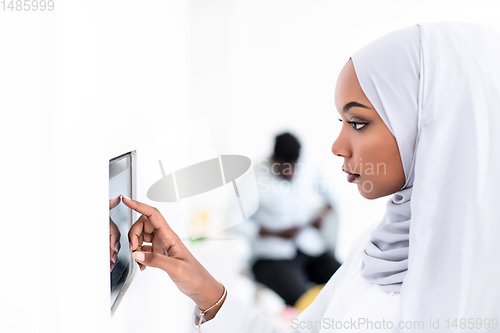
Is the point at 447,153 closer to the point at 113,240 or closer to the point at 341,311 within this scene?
the point at 341,311

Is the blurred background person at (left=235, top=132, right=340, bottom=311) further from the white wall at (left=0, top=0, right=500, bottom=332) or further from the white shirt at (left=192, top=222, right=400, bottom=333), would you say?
the white shirt at (left=192, top=222, right=400, bottom=333)

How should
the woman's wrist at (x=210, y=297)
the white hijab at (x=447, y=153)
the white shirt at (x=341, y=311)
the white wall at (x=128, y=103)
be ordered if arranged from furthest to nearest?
the woman's wrist at (x=210, y=297) → the white shirt at (x=341, y=311) → the white hijab at (x=447, y=153) → the white wall at (x=128, y=103)

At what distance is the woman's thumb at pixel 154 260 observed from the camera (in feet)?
1.98

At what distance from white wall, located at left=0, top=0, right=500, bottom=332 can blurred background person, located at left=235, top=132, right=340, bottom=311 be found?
0.11 metres

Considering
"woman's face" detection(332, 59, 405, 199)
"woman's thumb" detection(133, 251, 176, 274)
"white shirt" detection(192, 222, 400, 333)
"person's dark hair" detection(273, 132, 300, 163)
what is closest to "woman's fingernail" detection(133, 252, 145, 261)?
"woman's thumb" detection(133, 251, 176, 274)

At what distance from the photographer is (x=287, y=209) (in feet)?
8.07

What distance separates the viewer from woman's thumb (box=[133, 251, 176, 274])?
605 millimetres

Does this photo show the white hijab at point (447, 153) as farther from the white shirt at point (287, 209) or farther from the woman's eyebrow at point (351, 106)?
the white shirt at point (287, 209)

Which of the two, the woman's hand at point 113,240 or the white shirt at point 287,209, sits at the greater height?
the woman's hand at point 113,240

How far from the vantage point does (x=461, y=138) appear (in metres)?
0.56

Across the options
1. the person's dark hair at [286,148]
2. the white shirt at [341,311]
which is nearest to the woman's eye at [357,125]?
the white shirt at [341,311]

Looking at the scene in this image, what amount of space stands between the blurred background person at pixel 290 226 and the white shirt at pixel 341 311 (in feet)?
4.84

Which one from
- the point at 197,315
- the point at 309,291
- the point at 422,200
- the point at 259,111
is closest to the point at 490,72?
the point at 422,200

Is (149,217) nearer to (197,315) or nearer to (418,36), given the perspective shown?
(197,315)
